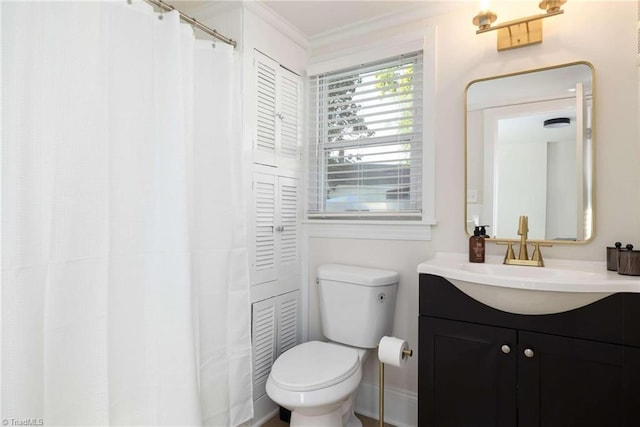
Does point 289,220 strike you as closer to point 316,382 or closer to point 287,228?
point 287,228

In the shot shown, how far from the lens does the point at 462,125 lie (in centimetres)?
177

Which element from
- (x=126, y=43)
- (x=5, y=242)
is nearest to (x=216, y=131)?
(x=126, y=43)

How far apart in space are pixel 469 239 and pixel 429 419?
31.8 inches

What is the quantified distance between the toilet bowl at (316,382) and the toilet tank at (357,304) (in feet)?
0.34

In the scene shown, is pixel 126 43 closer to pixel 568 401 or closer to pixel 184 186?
pixel 184 186

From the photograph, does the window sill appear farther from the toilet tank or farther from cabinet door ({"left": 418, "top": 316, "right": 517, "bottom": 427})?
cabinet door ({"left": 418, "top": 316, "right": 517, "bottom": 427})

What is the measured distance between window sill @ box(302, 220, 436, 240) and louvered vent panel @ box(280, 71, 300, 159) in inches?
17.9

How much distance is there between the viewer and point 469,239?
67.0 inches

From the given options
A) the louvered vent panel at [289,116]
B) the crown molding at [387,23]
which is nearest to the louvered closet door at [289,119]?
the louvered vent panel at [289,116]

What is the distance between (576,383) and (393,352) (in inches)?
24.7

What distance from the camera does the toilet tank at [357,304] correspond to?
5.87 ft

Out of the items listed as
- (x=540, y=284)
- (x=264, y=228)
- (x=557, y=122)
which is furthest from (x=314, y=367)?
(x=557, y=122)

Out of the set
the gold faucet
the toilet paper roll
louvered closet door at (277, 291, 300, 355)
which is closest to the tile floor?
louvered closet door at (277, 291, 300, 355)

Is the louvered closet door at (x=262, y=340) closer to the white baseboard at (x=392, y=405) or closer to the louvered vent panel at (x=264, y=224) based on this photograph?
the louvered vent panel at (x=264, y=224)
